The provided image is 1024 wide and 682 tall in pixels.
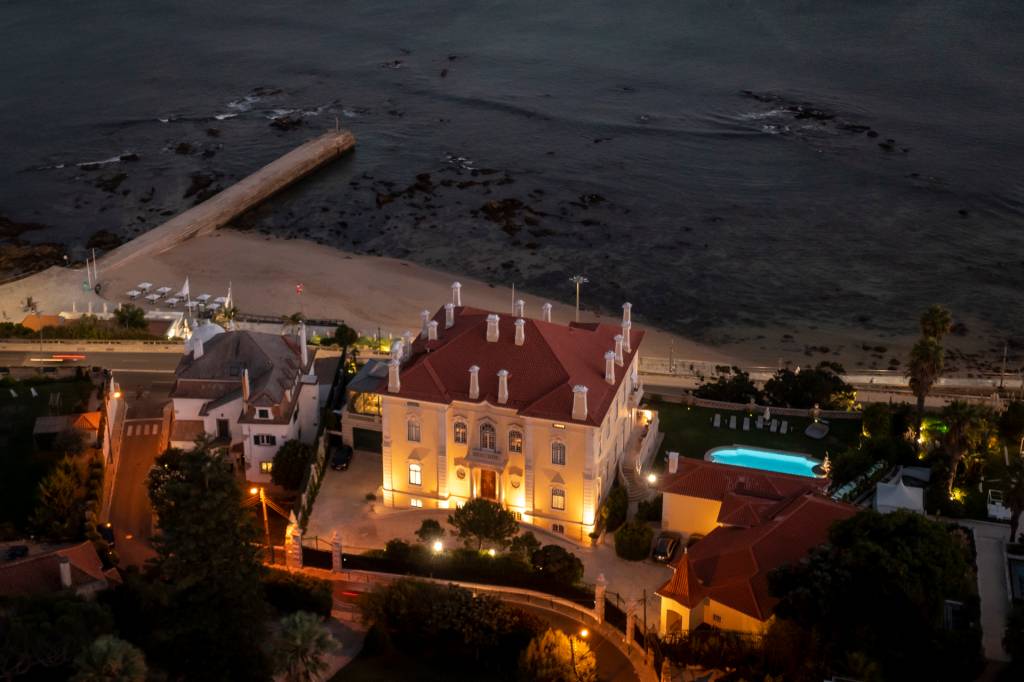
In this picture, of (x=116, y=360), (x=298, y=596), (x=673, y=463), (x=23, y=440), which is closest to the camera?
(x=298, y=596)

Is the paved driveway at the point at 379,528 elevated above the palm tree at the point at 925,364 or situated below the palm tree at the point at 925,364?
below

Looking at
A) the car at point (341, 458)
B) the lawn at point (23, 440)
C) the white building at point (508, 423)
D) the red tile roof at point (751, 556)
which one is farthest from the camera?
the car at point (341, 458)

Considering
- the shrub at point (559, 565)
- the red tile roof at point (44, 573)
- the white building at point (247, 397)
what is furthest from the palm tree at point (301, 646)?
the white building at point (247, 397)

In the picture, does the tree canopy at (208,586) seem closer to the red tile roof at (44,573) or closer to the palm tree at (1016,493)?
the red tile roof at (44,573)

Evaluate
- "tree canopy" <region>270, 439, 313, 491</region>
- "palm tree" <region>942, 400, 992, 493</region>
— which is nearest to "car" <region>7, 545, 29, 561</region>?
"tree canopy" <region>270, 439, 313, 491</region>

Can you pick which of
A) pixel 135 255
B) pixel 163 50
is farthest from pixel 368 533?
pixel 163 50

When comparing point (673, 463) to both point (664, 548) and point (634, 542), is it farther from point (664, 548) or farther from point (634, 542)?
point (634, 542)

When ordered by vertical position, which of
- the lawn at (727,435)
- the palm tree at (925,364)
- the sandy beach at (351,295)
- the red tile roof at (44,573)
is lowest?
the sandy beach at (351,295)

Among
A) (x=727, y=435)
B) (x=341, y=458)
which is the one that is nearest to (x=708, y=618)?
(x=727, y=435)
